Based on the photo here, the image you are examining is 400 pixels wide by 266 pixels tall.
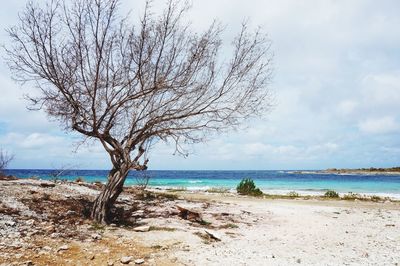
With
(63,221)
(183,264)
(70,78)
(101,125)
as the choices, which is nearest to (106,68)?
(70,78)

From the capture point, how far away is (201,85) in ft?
36.1

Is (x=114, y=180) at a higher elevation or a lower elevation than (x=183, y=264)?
higher

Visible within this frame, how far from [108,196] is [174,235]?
2513 mm

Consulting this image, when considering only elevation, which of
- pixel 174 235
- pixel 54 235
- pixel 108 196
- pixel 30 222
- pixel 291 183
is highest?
pixel 108 196

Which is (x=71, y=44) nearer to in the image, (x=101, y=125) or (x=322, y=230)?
(x=101, y=125)

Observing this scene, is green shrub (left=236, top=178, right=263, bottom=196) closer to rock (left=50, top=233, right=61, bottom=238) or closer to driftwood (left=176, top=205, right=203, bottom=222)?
driftwood (left=176, top=205, right=203, bottom=222)

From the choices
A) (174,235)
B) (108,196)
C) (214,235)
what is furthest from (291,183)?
(174,235)

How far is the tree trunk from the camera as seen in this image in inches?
397

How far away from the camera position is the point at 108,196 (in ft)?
33.8

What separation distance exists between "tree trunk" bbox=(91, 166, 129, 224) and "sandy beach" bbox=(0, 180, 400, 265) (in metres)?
0.37

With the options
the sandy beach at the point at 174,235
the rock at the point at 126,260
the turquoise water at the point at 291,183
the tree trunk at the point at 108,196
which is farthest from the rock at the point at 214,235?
the turquoise water at the point at 291,183

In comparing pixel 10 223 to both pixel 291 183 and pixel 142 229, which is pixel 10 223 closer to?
pixel 142 229

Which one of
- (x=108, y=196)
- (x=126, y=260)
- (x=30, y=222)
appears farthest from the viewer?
(x=108, y=196)

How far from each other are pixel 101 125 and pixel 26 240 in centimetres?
394
